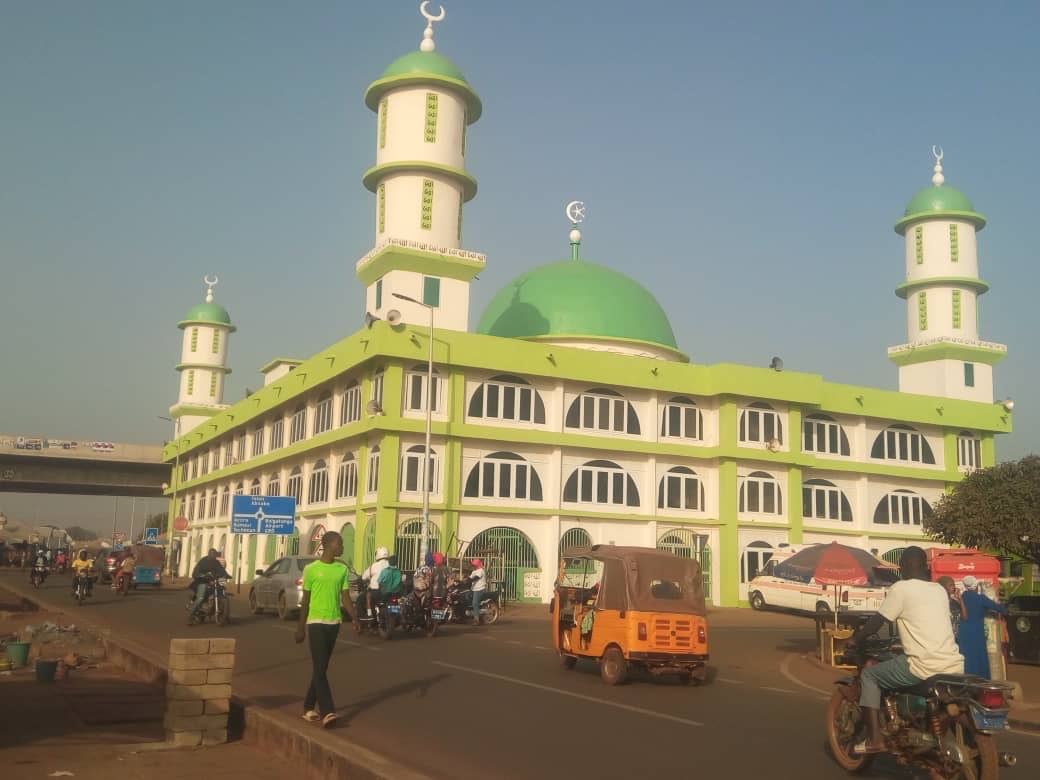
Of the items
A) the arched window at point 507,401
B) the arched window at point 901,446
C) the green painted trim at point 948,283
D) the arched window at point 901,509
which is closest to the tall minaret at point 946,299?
the green painted trim at point 948,283

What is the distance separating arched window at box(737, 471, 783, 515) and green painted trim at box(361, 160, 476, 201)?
52.2 feet

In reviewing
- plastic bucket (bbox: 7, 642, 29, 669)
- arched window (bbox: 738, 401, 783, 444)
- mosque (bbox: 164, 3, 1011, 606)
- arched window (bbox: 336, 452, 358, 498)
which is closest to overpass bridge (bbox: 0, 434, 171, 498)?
mosque (bbox: 164, 3, 1011, 606)

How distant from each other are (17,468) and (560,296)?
41972 millimetres

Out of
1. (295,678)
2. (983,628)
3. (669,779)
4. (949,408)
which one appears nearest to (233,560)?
(949,408)

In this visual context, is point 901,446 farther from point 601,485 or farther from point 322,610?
point 322,610

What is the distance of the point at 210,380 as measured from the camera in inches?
2581

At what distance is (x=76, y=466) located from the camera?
67.0 meters

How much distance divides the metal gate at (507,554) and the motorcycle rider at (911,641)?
89.4 feet

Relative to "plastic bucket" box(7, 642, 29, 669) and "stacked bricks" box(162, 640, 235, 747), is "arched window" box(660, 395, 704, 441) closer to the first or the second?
"plastic bucket" box(7, 642, 29, 669)

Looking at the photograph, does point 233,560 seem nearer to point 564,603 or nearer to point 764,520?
point 764,520

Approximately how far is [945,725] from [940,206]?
43896 mm

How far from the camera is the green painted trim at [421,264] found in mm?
37000

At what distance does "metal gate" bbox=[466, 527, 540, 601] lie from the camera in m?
34.4

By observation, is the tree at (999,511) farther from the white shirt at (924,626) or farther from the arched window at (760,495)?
the white shirt at (924,626)
